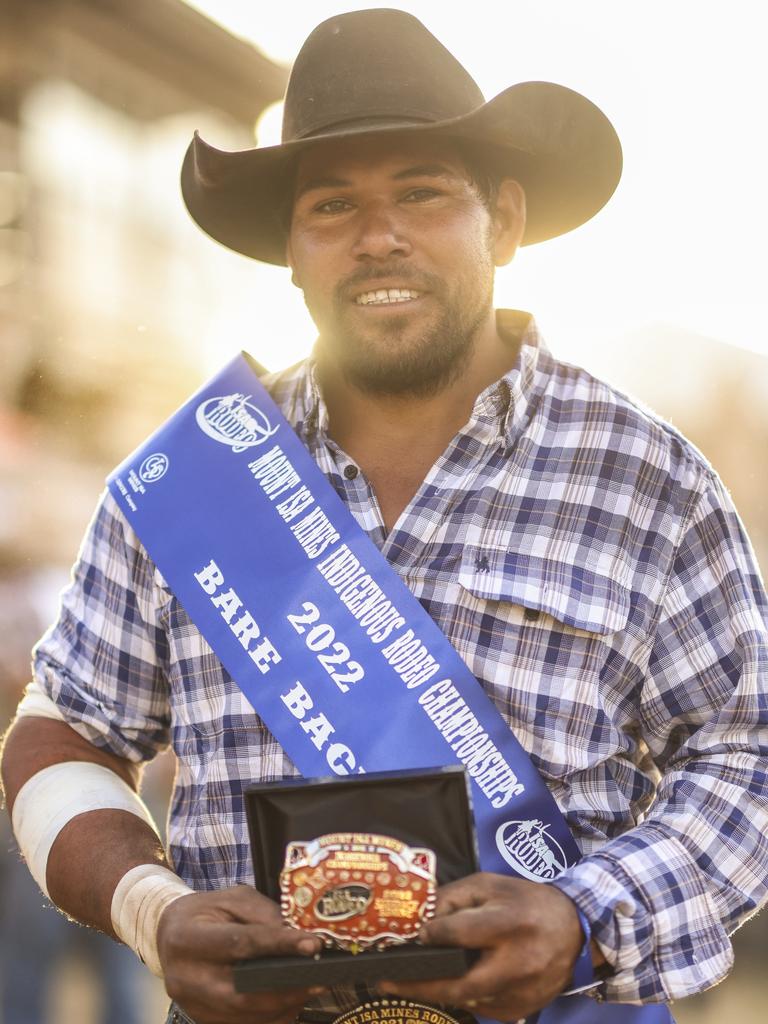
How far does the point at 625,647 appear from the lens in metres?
2.17

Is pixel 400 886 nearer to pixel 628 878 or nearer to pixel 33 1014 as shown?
pixel 628 878

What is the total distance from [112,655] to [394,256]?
3.24ft

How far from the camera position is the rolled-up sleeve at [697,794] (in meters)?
1.92

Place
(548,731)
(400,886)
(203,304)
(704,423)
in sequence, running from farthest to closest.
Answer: (203,304), (704,423), (548,731), (400,886)

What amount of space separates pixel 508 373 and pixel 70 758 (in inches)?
46.6

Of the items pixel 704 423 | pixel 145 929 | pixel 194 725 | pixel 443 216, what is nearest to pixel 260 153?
pixel 443 216

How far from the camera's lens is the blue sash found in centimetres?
215

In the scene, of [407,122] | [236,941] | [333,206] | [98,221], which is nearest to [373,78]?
[407,122]

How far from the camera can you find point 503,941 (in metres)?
1.67

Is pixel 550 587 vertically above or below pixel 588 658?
above

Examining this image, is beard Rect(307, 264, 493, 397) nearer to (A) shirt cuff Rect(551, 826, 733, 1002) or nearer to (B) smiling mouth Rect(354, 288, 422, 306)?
(B) smiling mouth Rect(354, 288, 422, 306)

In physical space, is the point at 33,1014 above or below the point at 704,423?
below

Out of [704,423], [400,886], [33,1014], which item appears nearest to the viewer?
[400,886]

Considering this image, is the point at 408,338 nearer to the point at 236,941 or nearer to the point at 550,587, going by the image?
the point at 550,587
